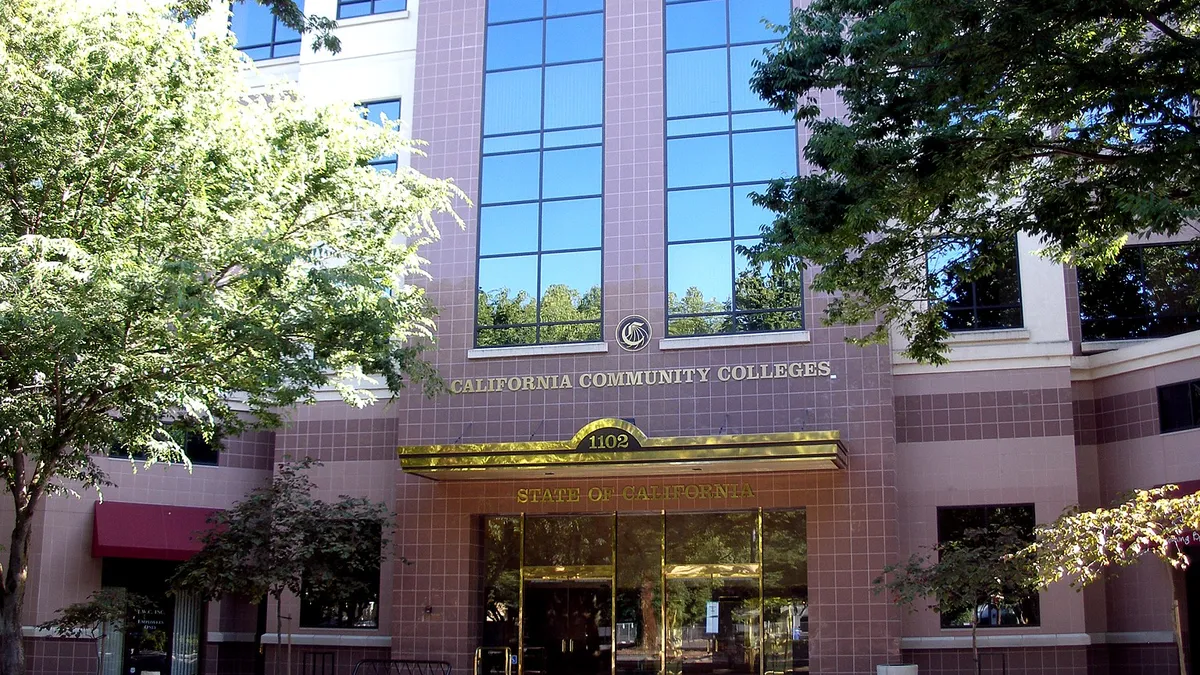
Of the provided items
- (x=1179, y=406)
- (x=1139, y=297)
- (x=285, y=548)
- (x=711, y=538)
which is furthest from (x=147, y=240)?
(x=1139, y=297)

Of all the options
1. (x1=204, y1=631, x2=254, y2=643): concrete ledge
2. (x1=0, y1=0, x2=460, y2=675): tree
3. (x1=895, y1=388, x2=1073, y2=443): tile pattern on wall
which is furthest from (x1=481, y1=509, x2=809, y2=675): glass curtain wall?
(x1=0, y1=0, x2=460, y2=675): tree

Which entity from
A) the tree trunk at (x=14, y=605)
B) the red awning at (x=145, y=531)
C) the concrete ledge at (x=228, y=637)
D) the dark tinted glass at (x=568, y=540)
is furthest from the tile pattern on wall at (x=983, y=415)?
the tree trunk at (x=14, y=605)

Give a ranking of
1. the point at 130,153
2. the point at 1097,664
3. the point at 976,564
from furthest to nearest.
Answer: the point at 1097,664
the point at 976,564
the point at 130,153

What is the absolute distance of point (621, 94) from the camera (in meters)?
24.9

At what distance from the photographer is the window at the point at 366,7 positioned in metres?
28.0

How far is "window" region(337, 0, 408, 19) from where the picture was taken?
2800 cm

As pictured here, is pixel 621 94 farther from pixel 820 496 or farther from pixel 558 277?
pixel 820 496

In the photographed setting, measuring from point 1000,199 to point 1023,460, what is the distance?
27.6 feet

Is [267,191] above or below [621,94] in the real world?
below

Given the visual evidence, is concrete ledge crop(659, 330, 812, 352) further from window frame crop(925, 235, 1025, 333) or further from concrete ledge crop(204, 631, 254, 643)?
concrete ledge crop(204, 631, 254, 643)

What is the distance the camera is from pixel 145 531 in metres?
25.2

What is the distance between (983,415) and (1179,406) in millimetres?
3416

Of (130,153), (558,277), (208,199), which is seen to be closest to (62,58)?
(130,153)

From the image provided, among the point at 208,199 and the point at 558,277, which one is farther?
the point at 558,277
